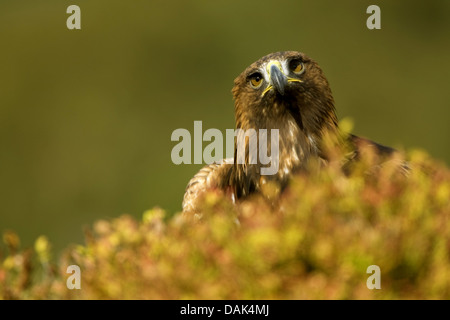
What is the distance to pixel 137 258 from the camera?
2289 mm

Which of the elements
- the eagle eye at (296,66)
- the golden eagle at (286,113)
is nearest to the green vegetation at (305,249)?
the golden eagle at (286,113)

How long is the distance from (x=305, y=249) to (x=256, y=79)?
7.54 ft

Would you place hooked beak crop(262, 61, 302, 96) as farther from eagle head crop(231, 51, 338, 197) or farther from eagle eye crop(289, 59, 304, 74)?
eagle eye crop(289, 59, 304, 74)

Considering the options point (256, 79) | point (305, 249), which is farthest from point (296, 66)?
point (305, 249)

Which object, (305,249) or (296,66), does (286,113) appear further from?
(305,249)

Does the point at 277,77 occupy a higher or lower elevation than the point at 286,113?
higher

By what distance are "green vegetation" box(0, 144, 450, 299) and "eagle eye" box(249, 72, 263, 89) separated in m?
1.92

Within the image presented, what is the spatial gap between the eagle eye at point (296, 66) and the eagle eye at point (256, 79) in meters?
0.20

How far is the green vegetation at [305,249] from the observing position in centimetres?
201

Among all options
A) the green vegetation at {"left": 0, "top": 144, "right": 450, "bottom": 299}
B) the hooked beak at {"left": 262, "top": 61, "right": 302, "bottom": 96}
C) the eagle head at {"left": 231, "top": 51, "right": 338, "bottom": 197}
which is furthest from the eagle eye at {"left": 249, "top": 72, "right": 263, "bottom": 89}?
the green vegetation at {"left": 0, "top": 144, "right": 450, "bottom": 299}

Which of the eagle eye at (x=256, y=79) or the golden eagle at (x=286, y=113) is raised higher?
the eagle eye at (x=256, y=79)

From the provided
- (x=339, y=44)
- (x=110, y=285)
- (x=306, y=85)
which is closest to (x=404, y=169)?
(x=306, y=85)

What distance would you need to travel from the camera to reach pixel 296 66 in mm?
4203

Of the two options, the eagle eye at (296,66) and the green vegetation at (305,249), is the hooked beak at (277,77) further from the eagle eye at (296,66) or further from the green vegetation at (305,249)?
the green vegetation at (305,249)
